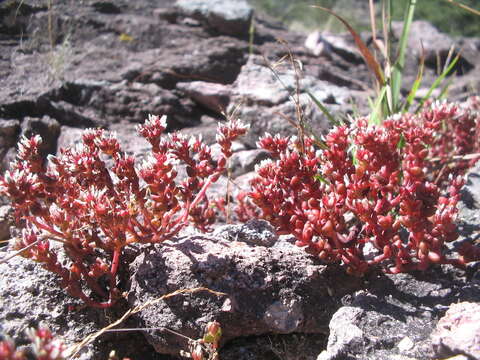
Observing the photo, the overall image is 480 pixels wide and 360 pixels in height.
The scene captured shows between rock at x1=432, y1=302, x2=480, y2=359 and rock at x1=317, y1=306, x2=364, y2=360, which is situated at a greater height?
rock at x1=432, y1=302, x2=480, y2=359

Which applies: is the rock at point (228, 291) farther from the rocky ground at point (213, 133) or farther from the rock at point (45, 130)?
the rock at point (45, 130)

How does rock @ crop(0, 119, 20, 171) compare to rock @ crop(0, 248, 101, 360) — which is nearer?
rock @ crop(0, 248, 101, 360)

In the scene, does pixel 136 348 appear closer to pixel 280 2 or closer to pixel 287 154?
pixel 287 154

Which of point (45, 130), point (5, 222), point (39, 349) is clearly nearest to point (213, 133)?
point (45, 130)

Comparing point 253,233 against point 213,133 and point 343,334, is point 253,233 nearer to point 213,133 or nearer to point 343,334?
point 343,334

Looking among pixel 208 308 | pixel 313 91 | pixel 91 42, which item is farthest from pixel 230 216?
pixel 91 42

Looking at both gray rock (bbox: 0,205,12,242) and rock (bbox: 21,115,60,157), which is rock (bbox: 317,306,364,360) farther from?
rock (bbox: 21,115,60,157)

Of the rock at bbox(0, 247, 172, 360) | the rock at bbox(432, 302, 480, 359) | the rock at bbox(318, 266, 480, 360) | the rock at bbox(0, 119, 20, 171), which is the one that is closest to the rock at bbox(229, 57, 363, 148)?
the rock at bbox(318, 266, 480, 360)
